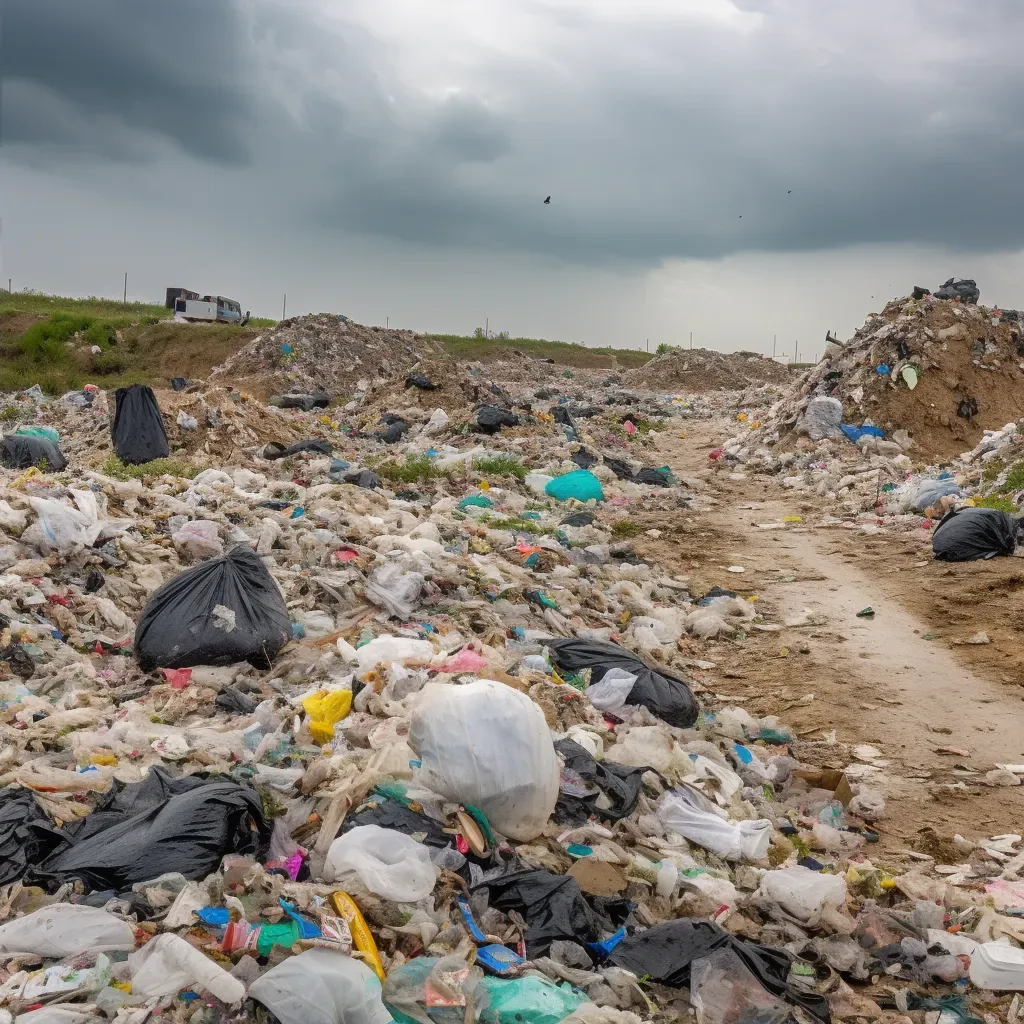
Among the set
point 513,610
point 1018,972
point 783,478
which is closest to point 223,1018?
point 1018,972

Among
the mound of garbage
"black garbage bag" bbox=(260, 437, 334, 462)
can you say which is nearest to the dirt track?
"black garbage bag" bbox=(260, 437, 334, 462)

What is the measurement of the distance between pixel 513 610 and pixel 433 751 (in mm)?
2814

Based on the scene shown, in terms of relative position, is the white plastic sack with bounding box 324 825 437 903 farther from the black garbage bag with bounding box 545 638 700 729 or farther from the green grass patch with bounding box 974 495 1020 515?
the green grass patch with bounding box 974 495 1020 515

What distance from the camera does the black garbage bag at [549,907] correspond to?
2625 mm

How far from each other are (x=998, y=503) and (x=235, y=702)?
7832mm

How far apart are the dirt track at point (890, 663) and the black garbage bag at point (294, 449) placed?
4598mm

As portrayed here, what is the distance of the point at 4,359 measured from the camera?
2367cm

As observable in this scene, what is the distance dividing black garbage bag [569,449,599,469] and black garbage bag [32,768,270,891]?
9328 mm

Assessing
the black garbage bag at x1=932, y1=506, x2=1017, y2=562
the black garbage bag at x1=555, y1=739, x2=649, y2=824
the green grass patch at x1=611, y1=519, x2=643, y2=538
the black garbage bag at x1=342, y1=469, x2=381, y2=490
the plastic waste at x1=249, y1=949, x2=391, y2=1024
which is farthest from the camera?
the black garbage bag at x1=342, y1=469, x2=381, y2=490

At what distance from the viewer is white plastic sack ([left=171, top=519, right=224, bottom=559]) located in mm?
6273

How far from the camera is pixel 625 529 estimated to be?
358 inches

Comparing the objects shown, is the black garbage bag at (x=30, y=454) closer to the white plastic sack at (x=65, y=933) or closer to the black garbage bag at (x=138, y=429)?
the black garbage bag at (x=138, y=429)

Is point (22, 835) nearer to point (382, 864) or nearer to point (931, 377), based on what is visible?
point (382, 864)

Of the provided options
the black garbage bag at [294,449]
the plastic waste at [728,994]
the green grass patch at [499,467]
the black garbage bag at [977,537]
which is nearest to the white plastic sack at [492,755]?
the plastic waste at [728,994]
